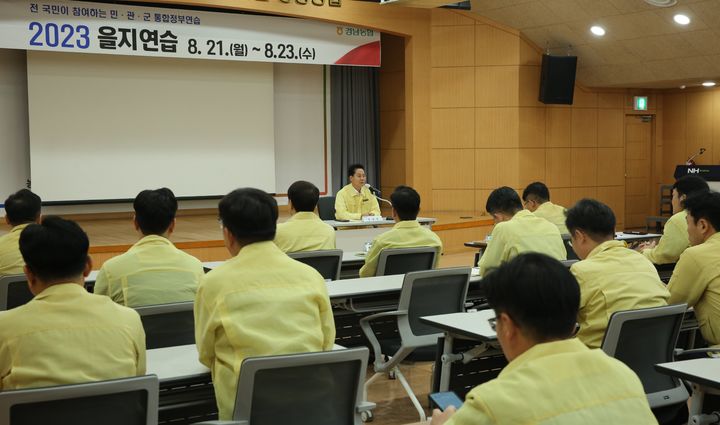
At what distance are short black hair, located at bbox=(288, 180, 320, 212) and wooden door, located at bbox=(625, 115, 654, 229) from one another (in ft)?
31.1

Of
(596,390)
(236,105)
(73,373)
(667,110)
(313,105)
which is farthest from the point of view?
(667,110)

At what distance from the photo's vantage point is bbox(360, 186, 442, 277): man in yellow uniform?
483 cm

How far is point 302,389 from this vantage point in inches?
94.2

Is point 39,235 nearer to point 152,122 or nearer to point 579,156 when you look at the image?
point 152,122

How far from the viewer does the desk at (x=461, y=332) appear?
3.18m

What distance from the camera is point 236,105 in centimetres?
1126

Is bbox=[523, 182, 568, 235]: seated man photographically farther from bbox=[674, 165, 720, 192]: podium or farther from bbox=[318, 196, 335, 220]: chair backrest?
bbox=[674, 165, 720, 192]: podium

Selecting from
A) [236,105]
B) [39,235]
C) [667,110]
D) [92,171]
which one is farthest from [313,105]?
[39,235]

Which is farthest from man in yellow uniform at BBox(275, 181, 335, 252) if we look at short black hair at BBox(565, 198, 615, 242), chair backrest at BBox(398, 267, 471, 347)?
short black hair at BBox(565, 198, 615, 242)

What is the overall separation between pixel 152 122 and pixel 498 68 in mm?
4921

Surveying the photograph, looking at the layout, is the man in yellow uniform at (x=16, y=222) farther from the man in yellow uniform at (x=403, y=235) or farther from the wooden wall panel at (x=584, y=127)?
the wooden wall panel at (x=584, y=127)

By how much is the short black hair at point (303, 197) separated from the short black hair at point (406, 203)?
48cm

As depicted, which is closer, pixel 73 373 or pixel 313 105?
pixel 73 373

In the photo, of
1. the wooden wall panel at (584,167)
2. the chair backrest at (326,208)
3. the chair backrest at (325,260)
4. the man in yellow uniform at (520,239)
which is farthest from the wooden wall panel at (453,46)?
the chair backrest at (325,260)
